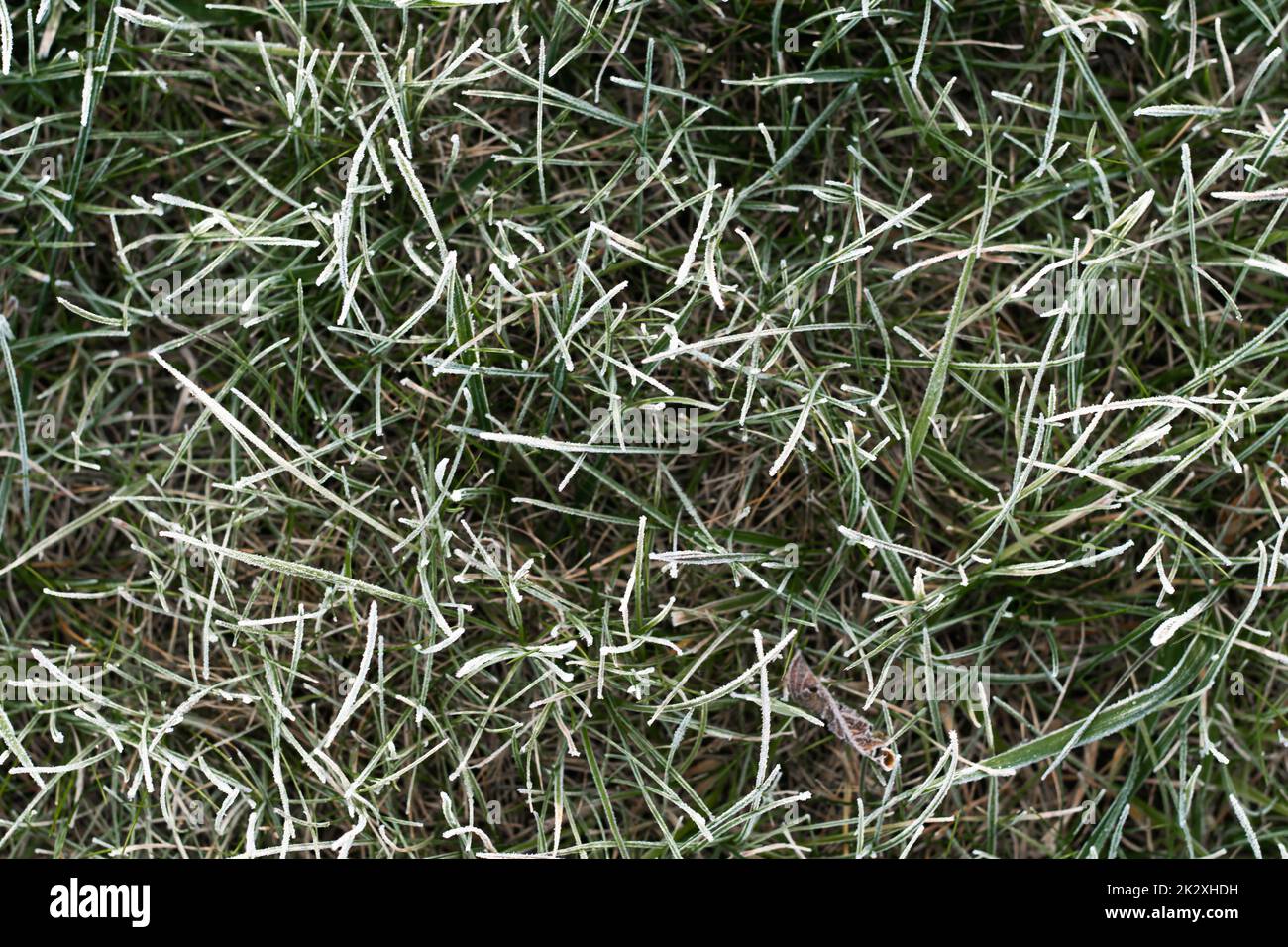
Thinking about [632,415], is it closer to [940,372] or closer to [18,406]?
[940,372]

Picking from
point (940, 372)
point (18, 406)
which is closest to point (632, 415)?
point (940, 372)

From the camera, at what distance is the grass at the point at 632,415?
1332 millimetres

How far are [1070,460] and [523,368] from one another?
72cm

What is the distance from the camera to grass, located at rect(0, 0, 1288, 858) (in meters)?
1.33

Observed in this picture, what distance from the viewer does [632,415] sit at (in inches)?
52.8

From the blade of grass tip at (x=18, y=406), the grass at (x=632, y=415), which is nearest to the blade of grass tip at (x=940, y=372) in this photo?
the grass at (x=632, y=415)

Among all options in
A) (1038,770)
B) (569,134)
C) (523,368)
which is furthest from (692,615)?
(569,134)

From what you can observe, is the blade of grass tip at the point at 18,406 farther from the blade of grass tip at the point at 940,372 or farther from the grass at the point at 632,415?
the blade of grass tip at the point at 940,372

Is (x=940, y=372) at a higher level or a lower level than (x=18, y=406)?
higher

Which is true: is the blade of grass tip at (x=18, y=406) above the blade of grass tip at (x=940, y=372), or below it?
below

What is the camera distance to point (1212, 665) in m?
1.31

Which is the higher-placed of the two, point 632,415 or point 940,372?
point 940,372
